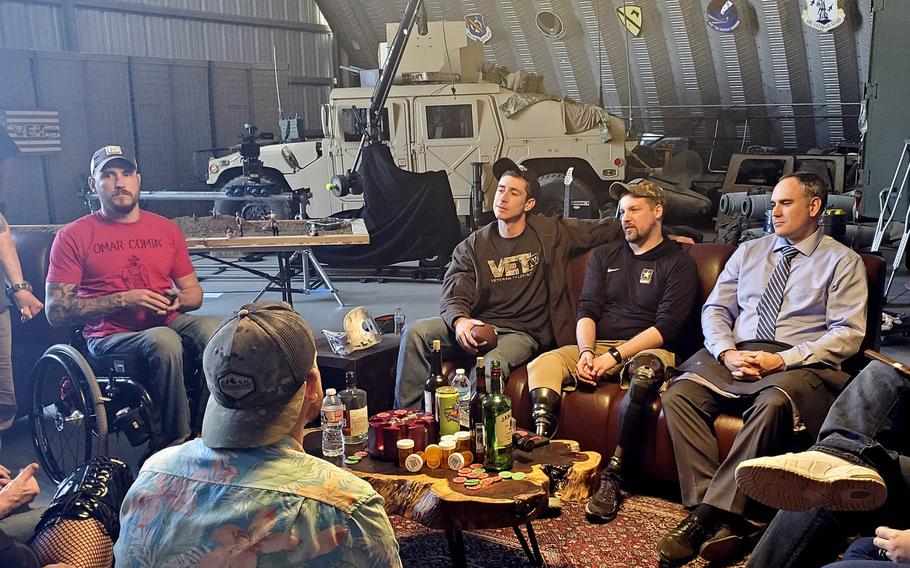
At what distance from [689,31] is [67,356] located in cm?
1028

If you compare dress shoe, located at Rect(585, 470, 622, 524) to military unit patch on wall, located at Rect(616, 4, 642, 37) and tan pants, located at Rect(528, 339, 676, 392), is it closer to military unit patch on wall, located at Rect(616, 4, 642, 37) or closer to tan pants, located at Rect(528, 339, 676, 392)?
tan pants, located at Rect(528, 339, 676, 392)

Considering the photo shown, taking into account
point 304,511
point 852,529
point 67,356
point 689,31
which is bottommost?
point 852,529

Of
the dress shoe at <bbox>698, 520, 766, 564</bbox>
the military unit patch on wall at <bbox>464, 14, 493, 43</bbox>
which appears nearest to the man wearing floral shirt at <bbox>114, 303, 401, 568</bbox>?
the dress shoe at <bbox>698, 520, 766, 564</bbox>

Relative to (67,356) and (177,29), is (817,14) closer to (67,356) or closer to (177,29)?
(177,29)

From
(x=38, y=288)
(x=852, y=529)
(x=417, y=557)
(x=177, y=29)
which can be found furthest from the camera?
(x=177, y=29)

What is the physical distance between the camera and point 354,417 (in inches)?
110

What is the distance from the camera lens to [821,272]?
3.20m

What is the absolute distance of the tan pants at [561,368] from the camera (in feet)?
11.3

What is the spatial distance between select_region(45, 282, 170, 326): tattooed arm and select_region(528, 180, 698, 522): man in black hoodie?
1.71 metres

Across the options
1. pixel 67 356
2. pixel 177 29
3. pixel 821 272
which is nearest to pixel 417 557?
pixel 67 356

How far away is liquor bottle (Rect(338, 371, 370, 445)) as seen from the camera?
9.18 ft

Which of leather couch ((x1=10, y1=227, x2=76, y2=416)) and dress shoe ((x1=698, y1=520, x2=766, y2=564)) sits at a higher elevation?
leather couch ((x1=10, y1=227, x2=76, y2=416))

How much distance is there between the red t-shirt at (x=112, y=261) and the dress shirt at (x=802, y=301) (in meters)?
Result: 2.41

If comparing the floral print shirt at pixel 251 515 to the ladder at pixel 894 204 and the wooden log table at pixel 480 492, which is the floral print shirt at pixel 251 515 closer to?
the wooden log table at pixel 480 492
